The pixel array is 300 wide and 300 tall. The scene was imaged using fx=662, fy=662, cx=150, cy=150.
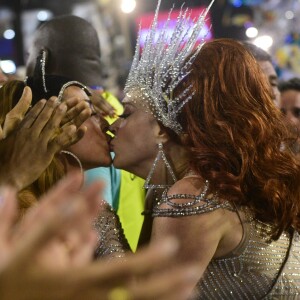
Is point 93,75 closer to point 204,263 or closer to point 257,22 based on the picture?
point 204,263

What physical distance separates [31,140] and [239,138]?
0.56 meters

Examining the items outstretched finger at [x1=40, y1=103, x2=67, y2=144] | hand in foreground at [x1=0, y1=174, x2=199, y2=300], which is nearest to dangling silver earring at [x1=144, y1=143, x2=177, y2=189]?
outstretched finger at [x1=40, y1=103, x2=67, y2=144]

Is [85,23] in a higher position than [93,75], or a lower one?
higher

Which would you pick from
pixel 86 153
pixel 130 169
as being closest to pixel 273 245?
pixel 130 169

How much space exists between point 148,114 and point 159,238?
418mm

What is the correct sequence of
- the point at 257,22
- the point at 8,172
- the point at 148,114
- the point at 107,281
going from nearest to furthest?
1. the point at 107,281
2. the point at 8,172
3. the point at 148,114
4. the point at 257,22

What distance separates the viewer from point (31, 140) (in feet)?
5.14

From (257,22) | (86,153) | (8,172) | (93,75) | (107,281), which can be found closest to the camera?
(107,281)

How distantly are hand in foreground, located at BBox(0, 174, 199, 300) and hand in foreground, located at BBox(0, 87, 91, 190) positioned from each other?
875 mm

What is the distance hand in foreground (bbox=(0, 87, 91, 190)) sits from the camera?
60.8 inches

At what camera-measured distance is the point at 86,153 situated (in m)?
2.13

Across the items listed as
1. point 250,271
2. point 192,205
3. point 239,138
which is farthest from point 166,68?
point 250,271

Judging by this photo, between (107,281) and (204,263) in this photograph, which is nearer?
(107,281)

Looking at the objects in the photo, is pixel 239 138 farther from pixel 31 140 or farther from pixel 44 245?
pixel 44 245
